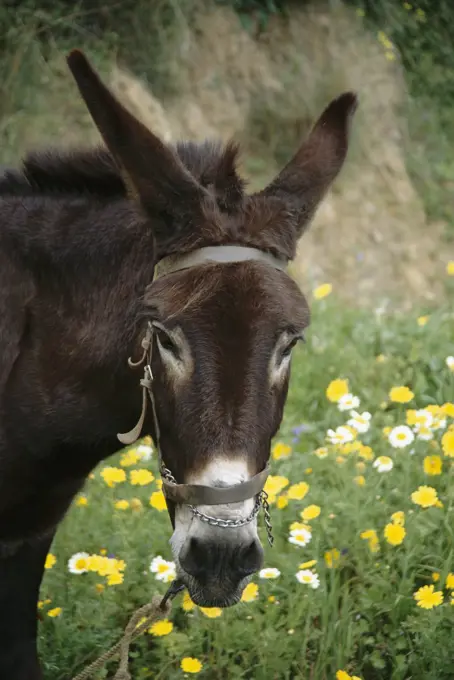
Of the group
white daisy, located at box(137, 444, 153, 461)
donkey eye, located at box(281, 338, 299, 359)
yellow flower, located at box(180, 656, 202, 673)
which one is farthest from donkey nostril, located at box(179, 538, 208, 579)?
white daisy, located at box(137, 444, 153, 461)

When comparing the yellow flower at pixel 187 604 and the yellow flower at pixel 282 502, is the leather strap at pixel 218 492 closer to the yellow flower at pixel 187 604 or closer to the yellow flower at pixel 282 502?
the yellow flower at pixel 187 604

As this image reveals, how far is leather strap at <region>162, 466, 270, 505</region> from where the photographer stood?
1705 millimetres

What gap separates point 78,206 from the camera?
225 centimetres

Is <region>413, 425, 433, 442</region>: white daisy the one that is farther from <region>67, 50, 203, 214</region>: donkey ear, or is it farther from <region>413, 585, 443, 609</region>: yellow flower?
<region>67, 50, 203, 214</region>: donkey ear

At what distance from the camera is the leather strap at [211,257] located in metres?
1.85

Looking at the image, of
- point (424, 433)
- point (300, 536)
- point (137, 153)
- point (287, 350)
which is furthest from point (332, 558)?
point (137, 153)

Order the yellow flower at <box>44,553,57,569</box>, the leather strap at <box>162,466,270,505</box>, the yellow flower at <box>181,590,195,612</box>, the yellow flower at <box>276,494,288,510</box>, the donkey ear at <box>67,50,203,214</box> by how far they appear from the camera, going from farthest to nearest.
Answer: the yellow flower at <box>44,553,57,569</box> → the yellow flower at <box>276,494,288,510</box> → the yellow flower at <box>181,590,195,612</box> → the donkey ear at <box>67,50,203,214</box> → the leather strap at <box>162,466,270,505</box>

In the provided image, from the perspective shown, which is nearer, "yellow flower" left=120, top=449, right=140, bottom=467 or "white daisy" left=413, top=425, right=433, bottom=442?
"white daisy" left=413, top=425, right=433, bottom=442

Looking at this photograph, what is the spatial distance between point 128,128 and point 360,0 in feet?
21.1

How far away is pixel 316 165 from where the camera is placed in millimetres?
2135

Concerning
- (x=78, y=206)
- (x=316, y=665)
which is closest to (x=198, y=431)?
(x=78, y=206)

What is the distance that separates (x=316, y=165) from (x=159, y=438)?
0.82m

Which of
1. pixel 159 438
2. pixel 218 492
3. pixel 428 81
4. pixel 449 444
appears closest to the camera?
pixel 218 492

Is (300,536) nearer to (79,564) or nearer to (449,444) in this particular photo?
(449,444)
